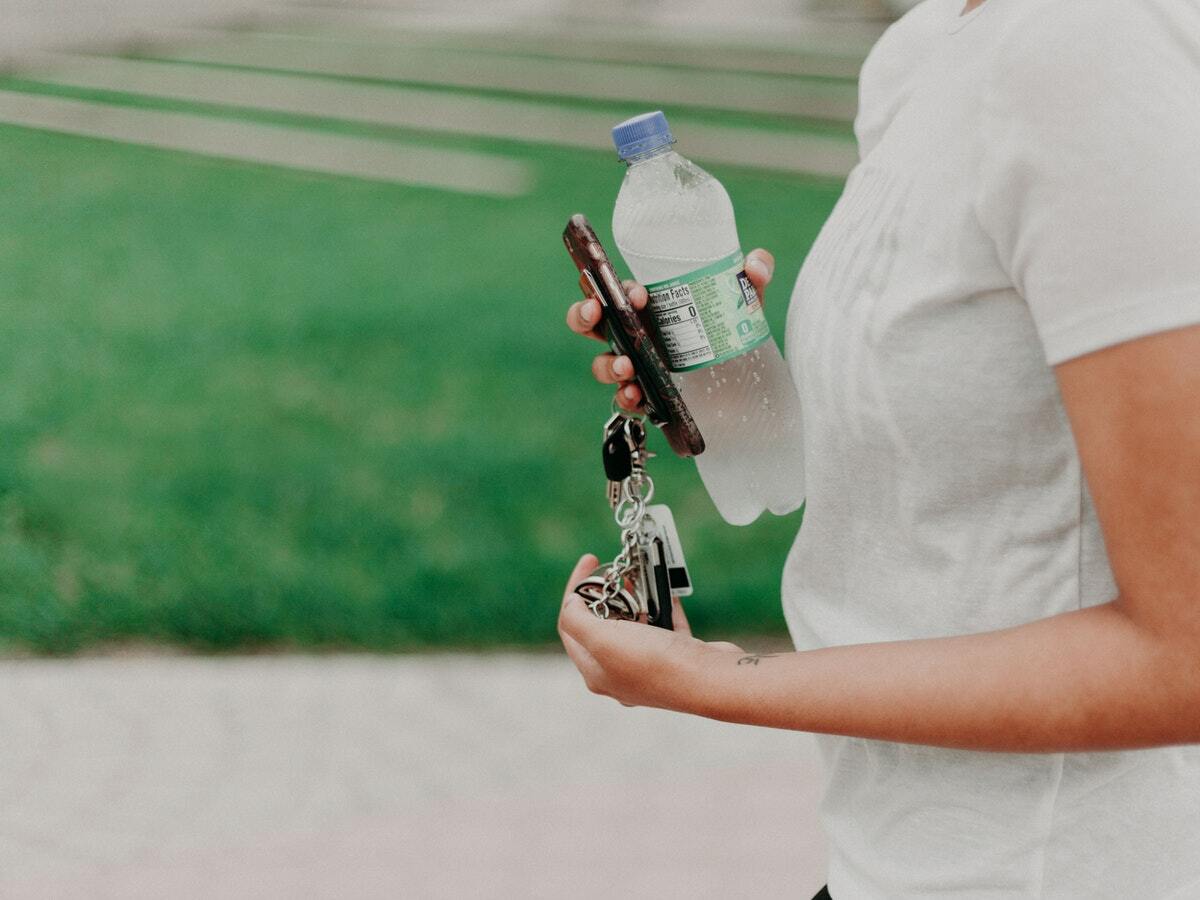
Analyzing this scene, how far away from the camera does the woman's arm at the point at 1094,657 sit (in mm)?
831

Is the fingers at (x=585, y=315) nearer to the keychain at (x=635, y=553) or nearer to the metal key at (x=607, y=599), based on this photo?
the keychain at (x=635, y=553)

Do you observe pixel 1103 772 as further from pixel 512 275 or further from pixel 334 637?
pixel 512 275

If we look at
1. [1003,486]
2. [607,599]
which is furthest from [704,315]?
[1003,486]

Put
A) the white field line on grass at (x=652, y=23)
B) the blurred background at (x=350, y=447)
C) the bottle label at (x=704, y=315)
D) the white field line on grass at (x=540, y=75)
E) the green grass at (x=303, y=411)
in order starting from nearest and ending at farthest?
1. the bottle label at (x=704, y=315)
2. the blurred background at (x=350, y=447)
3. the green grass at (x=303, y=411)
4. the white field line on grass at (x=540, y=75)
5. the white field line on grass at (x=652, y=23)

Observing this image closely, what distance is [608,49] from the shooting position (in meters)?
8.90

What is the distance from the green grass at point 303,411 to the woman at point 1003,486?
10.7 feet

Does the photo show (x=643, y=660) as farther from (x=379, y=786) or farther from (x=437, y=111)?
(x=437, y=111)

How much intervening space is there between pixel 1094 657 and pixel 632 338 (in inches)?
26.2

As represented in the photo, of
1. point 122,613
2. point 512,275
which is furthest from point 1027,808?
point 512,275

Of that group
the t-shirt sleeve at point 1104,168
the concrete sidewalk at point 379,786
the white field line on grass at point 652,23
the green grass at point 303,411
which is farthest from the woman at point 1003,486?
the white field line on grass at point 652,23

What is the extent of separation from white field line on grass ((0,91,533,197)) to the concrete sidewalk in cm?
404

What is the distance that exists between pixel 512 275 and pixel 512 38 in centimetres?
308

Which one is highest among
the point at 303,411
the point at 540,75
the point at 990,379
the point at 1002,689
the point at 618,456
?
the point at 990,379

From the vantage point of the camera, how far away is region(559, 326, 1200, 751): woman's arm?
2.72 ft
